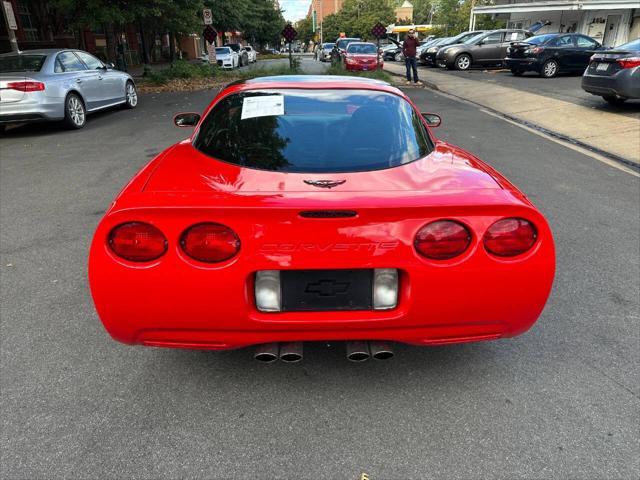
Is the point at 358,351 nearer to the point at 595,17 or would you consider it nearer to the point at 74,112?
the point at 74,112

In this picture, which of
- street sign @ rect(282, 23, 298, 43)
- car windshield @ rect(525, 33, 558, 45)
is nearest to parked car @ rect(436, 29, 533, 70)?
car windshield @ rect(525, 33, 558, 45)

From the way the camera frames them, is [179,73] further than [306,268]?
Yes

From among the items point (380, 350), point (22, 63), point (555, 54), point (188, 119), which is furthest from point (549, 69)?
point (380, 350)

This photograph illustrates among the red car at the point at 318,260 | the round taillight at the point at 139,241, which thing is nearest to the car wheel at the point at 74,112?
the red car at the point at 318,260

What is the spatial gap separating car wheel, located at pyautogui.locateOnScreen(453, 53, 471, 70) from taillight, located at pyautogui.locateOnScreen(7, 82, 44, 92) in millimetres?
19058

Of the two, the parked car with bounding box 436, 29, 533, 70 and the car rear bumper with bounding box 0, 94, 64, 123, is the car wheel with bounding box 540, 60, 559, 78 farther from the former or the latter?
the car rear bumper with bounding box 0, 94, 64, 123

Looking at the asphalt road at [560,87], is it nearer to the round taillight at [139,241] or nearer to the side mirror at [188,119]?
the side mirror at [188,119]

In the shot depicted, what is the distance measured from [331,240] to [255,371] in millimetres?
1029

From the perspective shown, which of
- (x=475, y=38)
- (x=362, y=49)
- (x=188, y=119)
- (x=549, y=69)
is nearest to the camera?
(x=188, y=119)

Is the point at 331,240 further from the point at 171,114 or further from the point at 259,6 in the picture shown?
the point at 259,6

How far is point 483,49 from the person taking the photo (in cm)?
2264

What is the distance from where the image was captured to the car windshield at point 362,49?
77.5 ft

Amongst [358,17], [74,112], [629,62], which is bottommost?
[74,112]

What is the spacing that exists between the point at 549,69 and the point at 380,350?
753 inches
